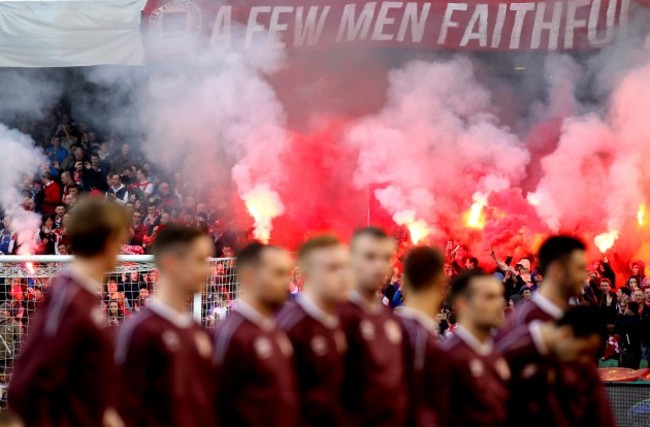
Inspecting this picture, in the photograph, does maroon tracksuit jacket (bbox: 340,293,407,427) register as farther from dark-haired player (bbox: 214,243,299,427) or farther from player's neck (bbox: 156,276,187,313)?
player's neck (bbox: 156,276,187,313)

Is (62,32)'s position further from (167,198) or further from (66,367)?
(66,367)

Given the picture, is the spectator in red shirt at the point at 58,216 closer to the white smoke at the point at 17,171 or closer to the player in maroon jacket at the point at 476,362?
the white smoke at the point at 17,171

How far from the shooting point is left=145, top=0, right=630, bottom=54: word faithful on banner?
1571 centimetres

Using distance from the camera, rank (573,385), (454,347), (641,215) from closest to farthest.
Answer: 1. (454,347)
2. (573,385)
3. (641,215)

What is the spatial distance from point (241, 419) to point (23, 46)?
12.7 meters

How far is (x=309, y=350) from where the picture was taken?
209 inches

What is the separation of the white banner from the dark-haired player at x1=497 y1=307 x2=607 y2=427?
1142 centimetres

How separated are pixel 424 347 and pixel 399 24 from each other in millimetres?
10814

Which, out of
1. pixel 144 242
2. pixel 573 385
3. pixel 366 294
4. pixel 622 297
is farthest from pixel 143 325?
pixel 144 242

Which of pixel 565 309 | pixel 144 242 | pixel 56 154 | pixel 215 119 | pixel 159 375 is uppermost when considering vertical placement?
pixel 215 119

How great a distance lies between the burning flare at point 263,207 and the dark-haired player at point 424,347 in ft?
36.3

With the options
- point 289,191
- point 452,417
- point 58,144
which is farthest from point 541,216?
point 452,417

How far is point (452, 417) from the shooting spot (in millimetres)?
5758

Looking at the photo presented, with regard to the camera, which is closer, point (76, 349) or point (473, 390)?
point (76, 349)
